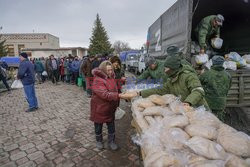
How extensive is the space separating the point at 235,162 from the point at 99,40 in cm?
4317

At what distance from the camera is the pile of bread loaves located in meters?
1.48

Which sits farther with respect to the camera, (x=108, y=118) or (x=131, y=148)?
(x=131, y=148)

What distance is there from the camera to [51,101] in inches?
307

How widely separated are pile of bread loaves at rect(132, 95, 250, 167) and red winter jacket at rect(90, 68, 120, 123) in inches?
41.4

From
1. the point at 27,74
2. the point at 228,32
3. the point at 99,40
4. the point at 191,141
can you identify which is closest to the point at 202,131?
the point at 191,141

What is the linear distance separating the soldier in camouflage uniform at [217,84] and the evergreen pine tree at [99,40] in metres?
39.0

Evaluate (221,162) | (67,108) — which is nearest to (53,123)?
(67,108)

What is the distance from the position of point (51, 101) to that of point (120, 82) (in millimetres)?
4015

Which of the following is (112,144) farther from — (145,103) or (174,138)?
(174,138)

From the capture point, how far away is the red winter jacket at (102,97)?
312 centimetres

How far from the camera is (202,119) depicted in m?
1.88

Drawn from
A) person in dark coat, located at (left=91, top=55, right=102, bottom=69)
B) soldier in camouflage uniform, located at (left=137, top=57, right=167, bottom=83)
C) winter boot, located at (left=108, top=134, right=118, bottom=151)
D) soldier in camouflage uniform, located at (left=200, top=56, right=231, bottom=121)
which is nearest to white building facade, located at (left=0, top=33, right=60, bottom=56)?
person in dark coat, located at (left=91, top=55, right=102, bottom=69)

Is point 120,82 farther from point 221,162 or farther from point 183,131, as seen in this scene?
point 221,162

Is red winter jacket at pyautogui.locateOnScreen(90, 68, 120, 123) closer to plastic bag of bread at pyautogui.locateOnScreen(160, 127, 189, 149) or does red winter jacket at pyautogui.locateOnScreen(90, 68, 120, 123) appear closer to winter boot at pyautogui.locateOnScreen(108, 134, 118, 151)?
winter boot at pyautogui.locateOnScreen(108, 134, 118, 151)
